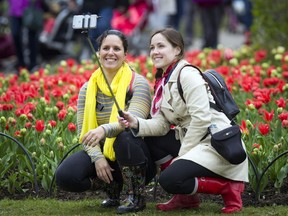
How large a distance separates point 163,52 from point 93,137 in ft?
2.37

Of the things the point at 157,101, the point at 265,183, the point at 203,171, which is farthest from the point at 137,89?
the point at 265,183

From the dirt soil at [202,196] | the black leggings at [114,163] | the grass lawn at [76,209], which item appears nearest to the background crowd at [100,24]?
the dirt soil at [202,196]

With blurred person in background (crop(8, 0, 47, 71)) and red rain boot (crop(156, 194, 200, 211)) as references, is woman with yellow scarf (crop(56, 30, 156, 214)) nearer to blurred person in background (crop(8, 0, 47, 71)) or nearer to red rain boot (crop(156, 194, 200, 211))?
red rain boot (crop(156, 194, 200, 211))

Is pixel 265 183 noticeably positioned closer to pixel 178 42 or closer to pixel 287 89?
pixel 178 42

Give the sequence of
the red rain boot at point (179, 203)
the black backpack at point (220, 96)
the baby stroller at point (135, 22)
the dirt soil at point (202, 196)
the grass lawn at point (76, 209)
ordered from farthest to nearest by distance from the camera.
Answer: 1. the baby stroller at point (135, 22)
2. the dirt soil at point (202, 196)
3. the red rain boot at point (179, 203)
4. the grass lawn at point (76, 209)
5. the black backpack at point (220, 96)

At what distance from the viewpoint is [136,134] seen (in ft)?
19.2

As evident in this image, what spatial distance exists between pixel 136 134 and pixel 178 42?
659 millimetres

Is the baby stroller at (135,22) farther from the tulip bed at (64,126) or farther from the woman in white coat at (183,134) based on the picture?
the woman in white coat at (183,134)

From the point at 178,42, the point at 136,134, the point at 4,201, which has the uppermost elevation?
the point at 178,42

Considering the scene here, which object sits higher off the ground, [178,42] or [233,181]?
[178,42]

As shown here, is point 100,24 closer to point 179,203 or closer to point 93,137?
point 179,203

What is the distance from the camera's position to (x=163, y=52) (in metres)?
5.95

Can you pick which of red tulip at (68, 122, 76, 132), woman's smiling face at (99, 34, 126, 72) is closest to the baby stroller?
red tulip at (68, 122, 76, 132)

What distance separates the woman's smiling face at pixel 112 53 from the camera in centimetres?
610
